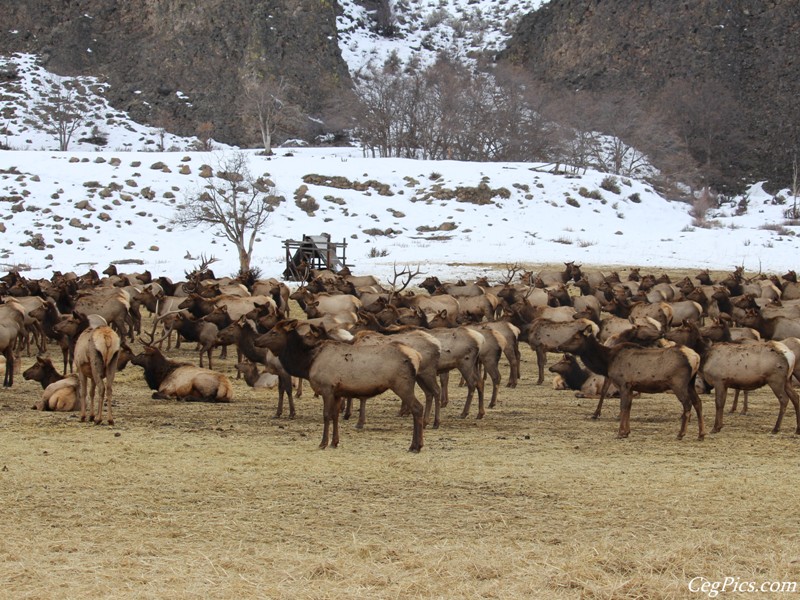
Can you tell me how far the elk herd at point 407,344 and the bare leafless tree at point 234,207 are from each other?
1236cm

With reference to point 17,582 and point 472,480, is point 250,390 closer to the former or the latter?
point 472,480

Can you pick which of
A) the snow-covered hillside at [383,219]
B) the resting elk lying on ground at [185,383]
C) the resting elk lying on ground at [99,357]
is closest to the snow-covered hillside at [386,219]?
the snow-covered hillside at [383,219]

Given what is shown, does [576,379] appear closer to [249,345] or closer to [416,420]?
[249,345]

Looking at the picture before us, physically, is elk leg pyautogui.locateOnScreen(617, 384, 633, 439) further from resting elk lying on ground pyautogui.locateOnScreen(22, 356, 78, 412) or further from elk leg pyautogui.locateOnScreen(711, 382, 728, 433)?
resting elk lying on ground pyautogui.locateOnScreen(22, 356, 78, 412)

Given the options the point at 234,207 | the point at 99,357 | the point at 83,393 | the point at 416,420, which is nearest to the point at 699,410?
the point at 416,420

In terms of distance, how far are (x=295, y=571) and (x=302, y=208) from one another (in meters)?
43.5

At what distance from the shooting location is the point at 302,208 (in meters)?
50.5

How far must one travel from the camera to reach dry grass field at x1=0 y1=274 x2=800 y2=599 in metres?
7.55

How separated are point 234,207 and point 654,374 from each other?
92.3 feet

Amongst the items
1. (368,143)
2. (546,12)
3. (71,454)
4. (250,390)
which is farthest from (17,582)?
(546,12)

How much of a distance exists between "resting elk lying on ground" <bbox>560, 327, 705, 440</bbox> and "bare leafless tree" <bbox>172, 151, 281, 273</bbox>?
25518 mm

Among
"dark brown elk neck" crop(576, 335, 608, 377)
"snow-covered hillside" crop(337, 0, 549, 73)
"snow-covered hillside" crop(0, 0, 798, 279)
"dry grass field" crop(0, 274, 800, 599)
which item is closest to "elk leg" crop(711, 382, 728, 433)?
"dry grass field" crop(0, 274, 800, 599)

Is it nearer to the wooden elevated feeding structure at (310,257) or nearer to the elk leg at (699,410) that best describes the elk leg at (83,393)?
the elk leg at (699,410)

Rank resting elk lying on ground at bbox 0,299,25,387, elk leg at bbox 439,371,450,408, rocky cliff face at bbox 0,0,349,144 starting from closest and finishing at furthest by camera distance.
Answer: elk leg at bbox 439,371,450,408
resting elk lying on ground at bbox 0,299,25,387
rocky cliff face at bbox 0,0,349,144
